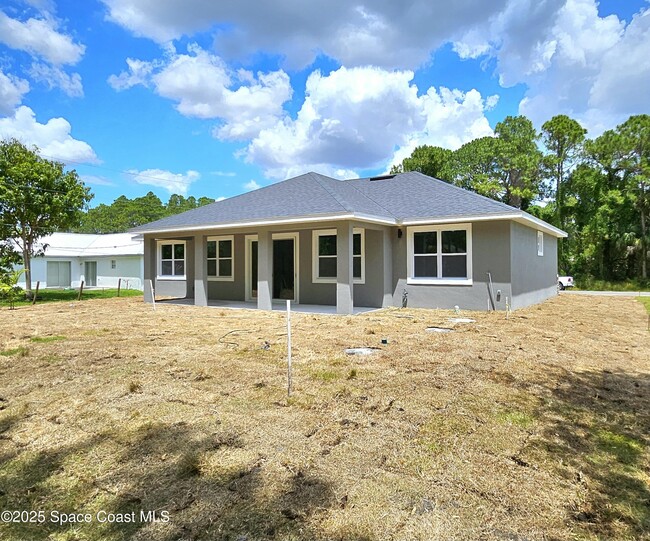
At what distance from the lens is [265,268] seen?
12828 millimetres

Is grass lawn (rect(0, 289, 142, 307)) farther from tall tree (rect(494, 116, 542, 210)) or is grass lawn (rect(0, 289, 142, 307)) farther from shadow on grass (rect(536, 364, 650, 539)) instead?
tall tree (rect(494, 116, 542, 210))

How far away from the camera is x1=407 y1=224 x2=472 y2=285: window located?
12.4m

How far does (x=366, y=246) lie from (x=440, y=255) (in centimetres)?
232

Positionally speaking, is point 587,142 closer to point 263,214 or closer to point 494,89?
point 494,89

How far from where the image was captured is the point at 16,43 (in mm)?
17375

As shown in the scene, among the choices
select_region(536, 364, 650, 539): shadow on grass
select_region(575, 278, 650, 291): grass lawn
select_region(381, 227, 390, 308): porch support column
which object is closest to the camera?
select_region(536, 364, 650, 539): shadow on grass

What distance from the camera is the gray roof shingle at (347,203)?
1195 centimetres

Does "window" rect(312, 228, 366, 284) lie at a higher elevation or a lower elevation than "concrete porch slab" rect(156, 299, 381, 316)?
higher

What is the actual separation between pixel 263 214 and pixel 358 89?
14001 mm

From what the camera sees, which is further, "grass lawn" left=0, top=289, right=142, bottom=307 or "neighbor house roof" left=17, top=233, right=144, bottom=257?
"neighbor house roof" left=17, top=233, right=144, bottom=257

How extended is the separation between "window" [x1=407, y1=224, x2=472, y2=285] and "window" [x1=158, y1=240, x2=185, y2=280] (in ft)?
33.9

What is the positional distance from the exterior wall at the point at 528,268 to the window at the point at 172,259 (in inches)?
522

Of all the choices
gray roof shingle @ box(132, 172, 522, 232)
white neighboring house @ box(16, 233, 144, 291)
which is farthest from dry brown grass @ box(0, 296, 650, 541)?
white neighboring house @ box(16, 233, 144, 291)

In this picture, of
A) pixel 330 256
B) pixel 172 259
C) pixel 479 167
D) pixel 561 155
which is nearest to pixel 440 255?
pixel 330 256
